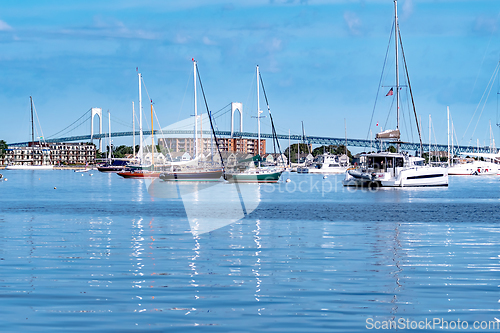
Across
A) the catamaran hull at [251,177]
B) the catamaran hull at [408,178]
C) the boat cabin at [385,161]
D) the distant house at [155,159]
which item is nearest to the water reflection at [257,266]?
the catamaran hull at [408,178]

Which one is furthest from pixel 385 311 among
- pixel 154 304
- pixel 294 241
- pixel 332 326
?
pixel 294 241

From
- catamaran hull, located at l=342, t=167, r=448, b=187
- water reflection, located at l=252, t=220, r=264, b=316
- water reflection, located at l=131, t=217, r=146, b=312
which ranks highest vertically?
catamaran hull, located at l=342, t=167, r=448, b=187

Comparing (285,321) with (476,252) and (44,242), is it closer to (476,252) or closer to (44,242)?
(476,252)

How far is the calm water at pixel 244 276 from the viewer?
26.1 ft

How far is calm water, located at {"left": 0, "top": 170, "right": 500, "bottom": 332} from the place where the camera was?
7941mm

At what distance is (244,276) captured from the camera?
1076 cm

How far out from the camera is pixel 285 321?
777 cm

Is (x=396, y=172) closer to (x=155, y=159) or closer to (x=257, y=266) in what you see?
(x=257, y=266)

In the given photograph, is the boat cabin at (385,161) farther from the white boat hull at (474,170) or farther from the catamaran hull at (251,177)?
the white boat hull at (474,170)

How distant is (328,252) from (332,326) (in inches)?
245

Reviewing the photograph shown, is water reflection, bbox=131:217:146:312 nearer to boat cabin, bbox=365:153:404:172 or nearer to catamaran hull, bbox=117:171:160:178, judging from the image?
boat cabin, bbox=365:153:404:172

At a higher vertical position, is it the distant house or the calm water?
the distant house

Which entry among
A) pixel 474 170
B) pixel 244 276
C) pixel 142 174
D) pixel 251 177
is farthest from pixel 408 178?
pixel 474 170

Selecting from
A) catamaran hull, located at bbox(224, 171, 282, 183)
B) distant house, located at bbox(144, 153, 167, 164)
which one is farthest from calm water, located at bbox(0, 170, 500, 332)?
distant house, located at bbox(144, 153, 167, 164)
